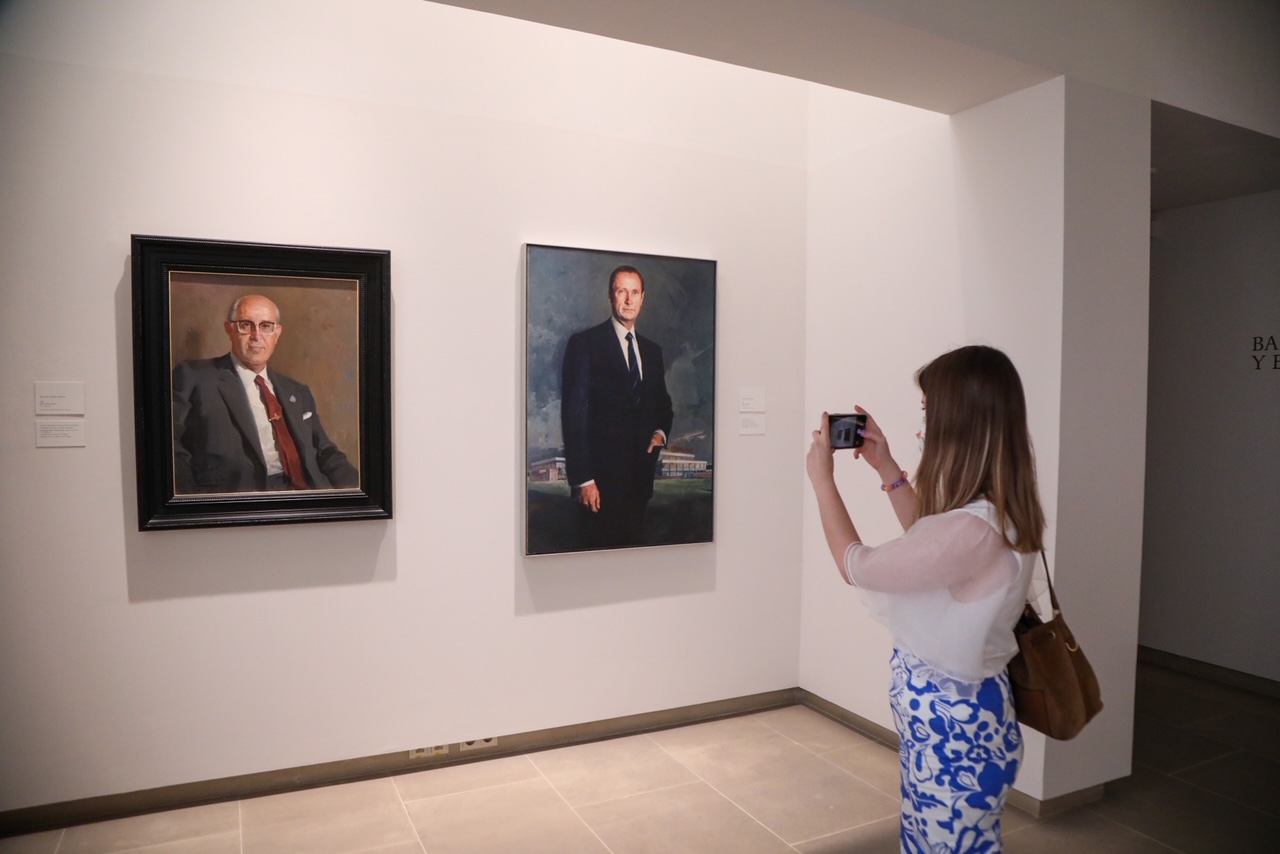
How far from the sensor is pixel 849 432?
226cm

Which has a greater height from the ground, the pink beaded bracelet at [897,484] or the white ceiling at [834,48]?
the white ceiling at [834,48]

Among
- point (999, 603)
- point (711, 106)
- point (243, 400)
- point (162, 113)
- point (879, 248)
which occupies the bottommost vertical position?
point (999, 603)

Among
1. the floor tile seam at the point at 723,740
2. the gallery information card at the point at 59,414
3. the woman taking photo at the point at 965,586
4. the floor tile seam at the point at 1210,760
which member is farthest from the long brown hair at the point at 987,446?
the gallery information card at the point at 59,414

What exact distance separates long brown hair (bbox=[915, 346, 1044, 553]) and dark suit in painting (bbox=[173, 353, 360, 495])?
8.41ft

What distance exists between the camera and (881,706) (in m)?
4.05

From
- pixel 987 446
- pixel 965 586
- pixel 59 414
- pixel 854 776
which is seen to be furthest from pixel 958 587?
pixel 59 414

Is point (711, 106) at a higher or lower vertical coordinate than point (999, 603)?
higher

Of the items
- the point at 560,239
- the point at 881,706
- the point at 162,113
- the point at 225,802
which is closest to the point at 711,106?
the point at 560,239

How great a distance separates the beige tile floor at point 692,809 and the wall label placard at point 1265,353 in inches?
80.2

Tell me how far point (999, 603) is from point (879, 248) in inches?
102

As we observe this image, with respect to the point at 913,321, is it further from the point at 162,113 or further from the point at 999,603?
the point at 162,113

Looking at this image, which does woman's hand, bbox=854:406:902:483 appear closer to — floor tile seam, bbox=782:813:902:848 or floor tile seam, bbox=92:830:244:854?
floor tile seam, bbox=782:813:902:848

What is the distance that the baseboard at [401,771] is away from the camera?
10.5 feet

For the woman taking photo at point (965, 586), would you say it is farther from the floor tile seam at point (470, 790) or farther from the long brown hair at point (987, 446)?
the floor tile seam at point (470, 790)
